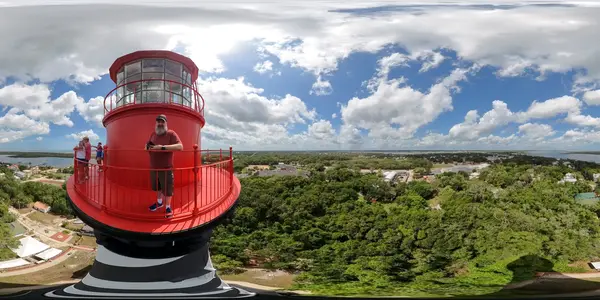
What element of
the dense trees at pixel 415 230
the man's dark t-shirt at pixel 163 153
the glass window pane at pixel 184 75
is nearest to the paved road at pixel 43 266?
the man's dark t-shirt at pixel 163 153

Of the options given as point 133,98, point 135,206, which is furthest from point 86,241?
point 133,98

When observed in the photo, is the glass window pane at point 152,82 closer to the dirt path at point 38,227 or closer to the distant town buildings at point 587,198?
the dirt path at point 38,227

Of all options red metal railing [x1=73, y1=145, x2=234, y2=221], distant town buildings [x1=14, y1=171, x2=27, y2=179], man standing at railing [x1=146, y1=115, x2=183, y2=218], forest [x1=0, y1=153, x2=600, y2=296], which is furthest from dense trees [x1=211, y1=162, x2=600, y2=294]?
distant town buildings [x1=14, y1=171, x2=27, y2=179]

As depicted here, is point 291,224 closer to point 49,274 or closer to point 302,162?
point 302,162

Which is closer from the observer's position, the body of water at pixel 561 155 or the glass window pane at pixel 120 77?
the glass window pane at pixel 120 77

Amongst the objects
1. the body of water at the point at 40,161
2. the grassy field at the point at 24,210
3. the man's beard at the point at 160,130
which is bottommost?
the grassy field at the point at 24,210

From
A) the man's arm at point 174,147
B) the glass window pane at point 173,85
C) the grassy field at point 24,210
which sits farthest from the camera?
the glass window pane at point 173,85

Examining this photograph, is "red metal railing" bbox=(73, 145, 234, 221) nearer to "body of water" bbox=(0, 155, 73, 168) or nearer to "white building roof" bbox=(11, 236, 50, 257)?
"body of water" bbox=(0, 155, 73, 168)
